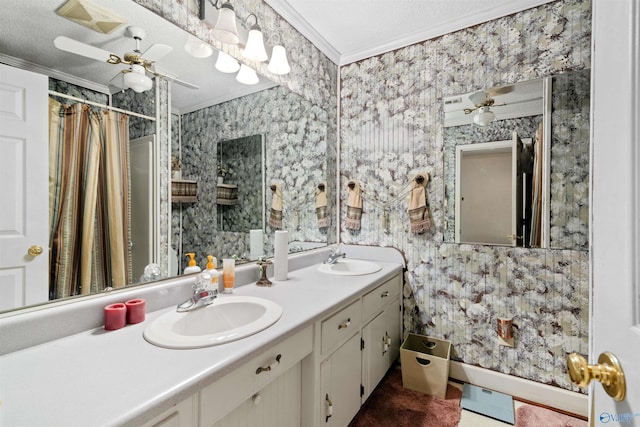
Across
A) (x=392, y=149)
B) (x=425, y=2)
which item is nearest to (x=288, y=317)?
(x=392, y=149)

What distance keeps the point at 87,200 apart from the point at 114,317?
41 centimetres

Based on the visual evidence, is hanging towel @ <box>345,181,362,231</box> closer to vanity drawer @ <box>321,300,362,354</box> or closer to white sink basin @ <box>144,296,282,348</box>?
vanity drawer @ <box>321,300,362,354</box>

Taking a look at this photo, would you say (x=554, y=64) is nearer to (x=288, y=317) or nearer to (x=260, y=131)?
(x=260, y=131)

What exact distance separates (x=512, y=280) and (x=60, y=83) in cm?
242

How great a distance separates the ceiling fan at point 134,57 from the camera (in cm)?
100

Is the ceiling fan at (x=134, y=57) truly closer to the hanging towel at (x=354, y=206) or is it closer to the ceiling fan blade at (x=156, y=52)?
the ceiling fan blade at (x=156, y=52)

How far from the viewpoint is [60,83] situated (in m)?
0.96

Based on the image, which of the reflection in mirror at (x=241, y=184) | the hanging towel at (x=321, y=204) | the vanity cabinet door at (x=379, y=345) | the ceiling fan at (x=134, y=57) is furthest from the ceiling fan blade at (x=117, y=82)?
the vanity cabinet door at (x=379, y=345)

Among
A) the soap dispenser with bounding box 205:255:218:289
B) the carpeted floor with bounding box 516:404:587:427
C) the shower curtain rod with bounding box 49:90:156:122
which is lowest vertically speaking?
the carpeted floor with bounding box 516:404:587:427

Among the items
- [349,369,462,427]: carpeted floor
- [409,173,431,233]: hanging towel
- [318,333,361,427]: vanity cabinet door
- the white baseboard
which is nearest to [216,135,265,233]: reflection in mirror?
[318,333,361,427]: vanity cabinet door

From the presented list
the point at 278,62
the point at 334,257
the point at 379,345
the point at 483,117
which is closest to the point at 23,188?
the point at 278,62

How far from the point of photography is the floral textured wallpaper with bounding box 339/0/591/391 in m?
1.74

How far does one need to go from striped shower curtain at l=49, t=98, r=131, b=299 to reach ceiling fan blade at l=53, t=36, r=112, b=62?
18cm

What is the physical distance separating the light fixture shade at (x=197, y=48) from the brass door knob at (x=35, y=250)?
100 centimetres
